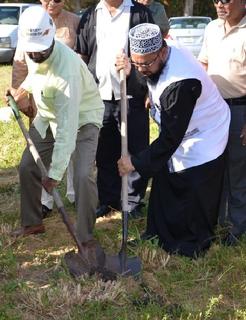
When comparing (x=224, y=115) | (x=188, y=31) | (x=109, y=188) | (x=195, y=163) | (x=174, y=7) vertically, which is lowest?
(x=174, y=7)

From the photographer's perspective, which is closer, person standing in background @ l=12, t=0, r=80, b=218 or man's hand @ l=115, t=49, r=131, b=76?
man's hand @ l=115, t=49, r=131, b=76

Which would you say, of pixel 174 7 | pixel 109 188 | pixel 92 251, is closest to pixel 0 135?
pixel 109 188

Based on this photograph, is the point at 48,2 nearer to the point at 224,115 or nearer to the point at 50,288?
the point at 224,115

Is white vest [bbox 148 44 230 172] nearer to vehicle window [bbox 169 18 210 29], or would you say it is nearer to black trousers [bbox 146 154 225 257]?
black trousers [bbox 146 154 225 257]

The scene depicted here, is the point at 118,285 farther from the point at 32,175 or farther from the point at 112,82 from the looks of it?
the point at 112,82

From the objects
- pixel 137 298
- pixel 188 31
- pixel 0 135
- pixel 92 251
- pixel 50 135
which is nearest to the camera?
pixel 137 298

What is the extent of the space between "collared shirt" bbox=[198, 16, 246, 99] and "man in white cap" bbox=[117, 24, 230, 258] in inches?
5.9

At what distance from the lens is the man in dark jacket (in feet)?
13.8

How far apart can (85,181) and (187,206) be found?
0.77 meters

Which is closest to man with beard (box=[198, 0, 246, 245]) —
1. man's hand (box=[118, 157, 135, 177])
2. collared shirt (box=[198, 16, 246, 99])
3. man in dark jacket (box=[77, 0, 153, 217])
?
collared shirt (box=[198, 16, 246, 99])

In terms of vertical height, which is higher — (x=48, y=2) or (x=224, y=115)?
(x=48, y=2)

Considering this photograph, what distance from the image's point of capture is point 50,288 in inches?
134

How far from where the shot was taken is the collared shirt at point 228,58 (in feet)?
12.3

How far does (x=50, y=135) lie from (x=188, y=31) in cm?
1263
